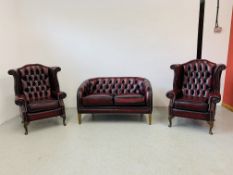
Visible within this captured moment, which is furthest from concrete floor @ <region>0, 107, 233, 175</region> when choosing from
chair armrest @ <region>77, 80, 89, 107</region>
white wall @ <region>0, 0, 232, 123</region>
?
white wall @ <region>0, 0, 232, 123</region>

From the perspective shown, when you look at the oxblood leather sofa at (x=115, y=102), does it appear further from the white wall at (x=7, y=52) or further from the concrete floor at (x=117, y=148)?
the white wall at (x=7, y=52)

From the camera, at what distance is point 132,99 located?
143 inches

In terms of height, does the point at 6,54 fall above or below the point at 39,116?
above

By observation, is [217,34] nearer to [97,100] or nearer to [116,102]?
[116,102]

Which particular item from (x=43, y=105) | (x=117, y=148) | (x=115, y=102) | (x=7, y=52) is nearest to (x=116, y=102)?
(x=115, y=102)

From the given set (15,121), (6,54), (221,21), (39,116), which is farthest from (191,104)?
(6,54)

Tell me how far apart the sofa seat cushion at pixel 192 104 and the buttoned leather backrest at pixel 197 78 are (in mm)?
379

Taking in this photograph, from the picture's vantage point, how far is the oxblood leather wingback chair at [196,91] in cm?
325

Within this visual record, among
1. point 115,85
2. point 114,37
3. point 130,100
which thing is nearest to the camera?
point 130,100

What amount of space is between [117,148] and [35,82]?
7.02ft

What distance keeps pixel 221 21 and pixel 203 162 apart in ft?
10.4

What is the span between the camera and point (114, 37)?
448cm

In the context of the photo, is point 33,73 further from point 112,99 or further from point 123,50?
point 123,50

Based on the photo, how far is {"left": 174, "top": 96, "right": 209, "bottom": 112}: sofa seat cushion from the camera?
3251 mm
